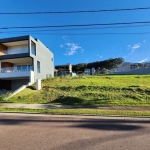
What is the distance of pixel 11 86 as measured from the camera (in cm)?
Result: 2778

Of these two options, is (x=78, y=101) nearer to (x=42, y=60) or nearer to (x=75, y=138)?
(x=75, y=138)

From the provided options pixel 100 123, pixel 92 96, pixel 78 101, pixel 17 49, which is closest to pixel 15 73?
pixel 17 49

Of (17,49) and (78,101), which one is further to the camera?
(17,49)

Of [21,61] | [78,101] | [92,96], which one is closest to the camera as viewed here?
[78,101]

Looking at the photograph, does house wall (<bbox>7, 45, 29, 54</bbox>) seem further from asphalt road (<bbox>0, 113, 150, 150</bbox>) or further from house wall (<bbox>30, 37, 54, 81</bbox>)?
asphalt road (<bbox>0, 113, 150, 150</bbox>)

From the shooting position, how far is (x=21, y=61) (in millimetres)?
27453

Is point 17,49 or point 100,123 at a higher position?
point 17,49

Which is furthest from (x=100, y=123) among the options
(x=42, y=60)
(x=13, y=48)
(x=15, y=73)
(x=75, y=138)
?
(x=13, y=48)

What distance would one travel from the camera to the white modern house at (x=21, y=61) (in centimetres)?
2353

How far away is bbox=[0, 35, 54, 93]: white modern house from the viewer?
23.5 meters

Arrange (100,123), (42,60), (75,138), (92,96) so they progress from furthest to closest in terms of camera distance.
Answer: (42,60), (92,96), (100,123), (75,138)

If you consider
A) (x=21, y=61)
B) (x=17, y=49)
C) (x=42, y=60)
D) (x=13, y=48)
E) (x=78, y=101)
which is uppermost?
(x=13, y=48)

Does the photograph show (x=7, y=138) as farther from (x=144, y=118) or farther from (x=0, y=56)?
(x=0, y=56)

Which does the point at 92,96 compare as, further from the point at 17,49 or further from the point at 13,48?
the point at 13,48
